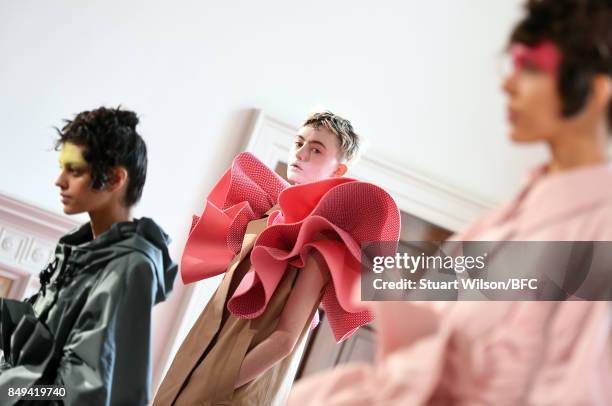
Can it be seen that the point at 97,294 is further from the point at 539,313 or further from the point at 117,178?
the point at 539,313

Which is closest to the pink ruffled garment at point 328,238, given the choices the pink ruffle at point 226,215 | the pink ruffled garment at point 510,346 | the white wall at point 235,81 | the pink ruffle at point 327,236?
the pink ruffle at point 327,236

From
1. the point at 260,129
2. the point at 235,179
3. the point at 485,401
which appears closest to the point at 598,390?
the point at 485,401

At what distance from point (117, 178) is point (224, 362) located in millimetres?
402

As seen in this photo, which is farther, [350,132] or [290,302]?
[350,132]

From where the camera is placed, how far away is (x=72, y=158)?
1.56 m

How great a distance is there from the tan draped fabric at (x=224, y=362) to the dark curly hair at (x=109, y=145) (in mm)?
303

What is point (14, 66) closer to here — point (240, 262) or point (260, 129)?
point (260, 129)

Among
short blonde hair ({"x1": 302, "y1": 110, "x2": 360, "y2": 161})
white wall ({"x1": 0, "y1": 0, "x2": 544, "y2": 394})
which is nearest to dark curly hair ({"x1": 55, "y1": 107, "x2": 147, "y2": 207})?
short blonde hair ({"x1": 302, "y1": 110, "x2": 360, "y2": 161})

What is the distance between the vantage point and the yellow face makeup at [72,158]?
156 centimetres

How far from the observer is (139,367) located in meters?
1.46

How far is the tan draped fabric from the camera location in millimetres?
1597

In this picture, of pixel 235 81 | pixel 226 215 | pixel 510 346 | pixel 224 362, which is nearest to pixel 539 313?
pixel 510 346

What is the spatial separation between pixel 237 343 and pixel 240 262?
8.0 inches

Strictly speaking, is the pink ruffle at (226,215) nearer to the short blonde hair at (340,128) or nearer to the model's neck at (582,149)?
the short blonde hair at (340,128)
